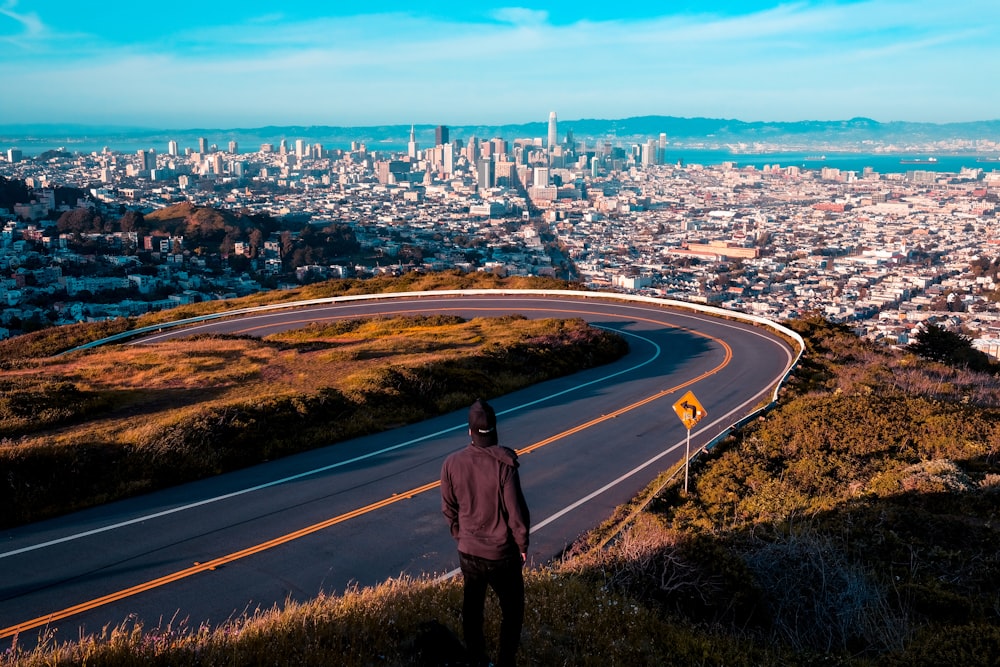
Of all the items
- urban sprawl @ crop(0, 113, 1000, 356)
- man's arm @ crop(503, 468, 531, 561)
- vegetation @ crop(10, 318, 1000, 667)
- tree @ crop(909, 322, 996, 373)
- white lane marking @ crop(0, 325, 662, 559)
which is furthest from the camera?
urban sprawl @ crop(0, 113, 1000, 356)

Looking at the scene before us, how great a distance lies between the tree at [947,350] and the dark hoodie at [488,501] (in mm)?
27602

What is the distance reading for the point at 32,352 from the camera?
99.3 ft

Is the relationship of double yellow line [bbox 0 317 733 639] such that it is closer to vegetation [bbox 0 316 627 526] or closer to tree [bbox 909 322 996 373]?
vegetation [bbox 0 316 627 526]

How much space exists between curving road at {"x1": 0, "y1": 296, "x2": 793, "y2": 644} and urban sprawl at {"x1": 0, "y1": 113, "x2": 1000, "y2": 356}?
24.1m

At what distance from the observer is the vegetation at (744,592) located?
5.67 metres

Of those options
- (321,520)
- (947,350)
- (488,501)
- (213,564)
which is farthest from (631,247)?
(488,501)

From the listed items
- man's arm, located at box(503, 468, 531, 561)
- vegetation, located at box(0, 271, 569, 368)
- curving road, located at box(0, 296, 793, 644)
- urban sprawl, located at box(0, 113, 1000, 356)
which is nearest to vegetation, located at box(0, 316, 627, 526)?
curving road, located at box(0, 296, 793, 644)

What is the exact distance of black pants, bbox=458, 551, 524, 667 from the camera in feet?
16.9

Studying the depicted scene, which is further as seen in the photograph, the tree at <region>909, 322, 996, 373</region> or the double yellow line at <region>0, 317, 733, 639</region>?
the tree at <region>909, 322, 996, 373</region>

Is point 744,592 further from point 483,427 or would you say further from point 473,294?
point 473,294

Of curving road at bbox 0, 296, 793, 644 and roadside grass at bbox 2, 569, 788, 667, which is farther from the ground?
roadside grass at bbox 2, 569, 788, 667

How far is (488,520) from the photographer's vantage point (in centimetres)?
508

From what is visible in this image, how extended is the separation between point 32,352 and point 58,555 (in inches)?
999

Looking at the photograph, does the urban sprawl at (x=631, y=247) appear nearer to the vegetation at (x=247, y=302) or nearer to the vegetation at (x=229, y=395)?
the vegetation at (x=247, y=302)
